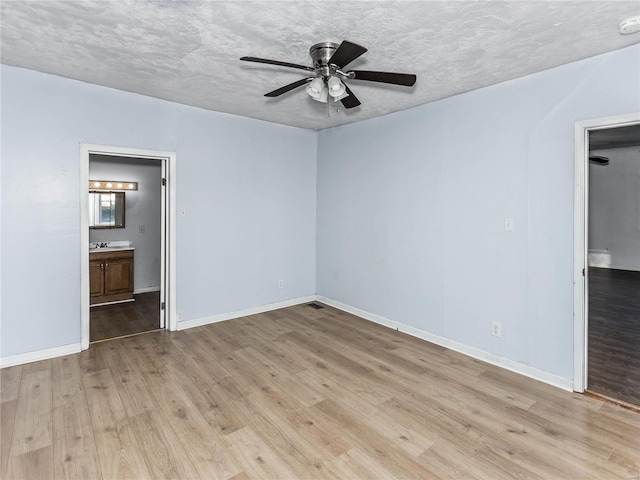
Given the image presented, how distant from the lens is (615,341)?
3697 mm

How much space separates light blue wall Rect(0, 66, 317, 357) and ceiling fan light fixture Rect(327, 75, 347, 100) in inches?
94.3

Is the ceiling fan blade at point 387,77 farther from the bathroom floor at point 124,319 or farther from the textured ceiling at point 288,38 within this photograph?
the bathroom floor at point 124,319

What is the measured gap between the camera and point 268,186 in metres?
4.87

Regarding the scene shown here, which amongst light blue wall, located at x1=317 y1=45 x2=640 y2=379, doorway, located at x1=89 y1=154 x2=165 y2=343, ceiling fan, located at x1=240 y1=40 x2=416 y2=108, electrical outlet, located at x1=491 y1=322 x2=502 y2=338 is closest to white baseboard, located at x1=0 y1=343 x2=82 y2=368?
doorway, located at x1=89 y1=154 x2=165 y2=343

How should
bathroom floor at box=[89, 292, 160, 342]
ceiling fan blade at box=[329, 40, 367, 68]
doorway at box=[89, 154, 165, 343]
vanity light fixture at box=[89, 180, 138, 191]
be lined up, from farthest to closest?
vanity light fixture at box=[89, 180, 138, 191] < doorway at box=[89, 154, 165, 343] < bathroom floor at box=[89, 292, 160, 342] < ceiling fan blade at box=[329, 40, 367, 68]

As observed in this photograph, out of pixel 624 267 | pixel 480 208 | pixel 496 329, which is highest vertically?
pixel 480 208

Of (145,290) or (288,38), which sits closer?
(288,38)

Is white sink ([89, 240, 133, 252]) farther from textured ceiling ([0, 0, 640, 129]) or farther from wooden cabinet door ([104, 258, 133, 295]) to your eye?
textured ceiling ([0, 0, 640, 129])

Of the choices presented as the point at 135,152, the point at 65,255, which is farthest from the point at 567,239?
the point at 65,255

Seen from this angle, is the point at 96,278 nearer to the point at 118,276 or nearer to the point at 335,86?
the point at 118,276

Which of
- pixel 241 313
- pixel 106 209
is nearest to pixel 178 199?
pixel 241 313

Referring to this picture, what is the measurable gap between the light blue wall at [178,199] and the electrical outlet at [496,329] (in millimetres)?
2829

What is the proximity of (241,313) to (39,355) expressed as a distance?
213 cm

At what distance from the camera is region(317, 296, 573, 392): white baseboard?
9.41ft
